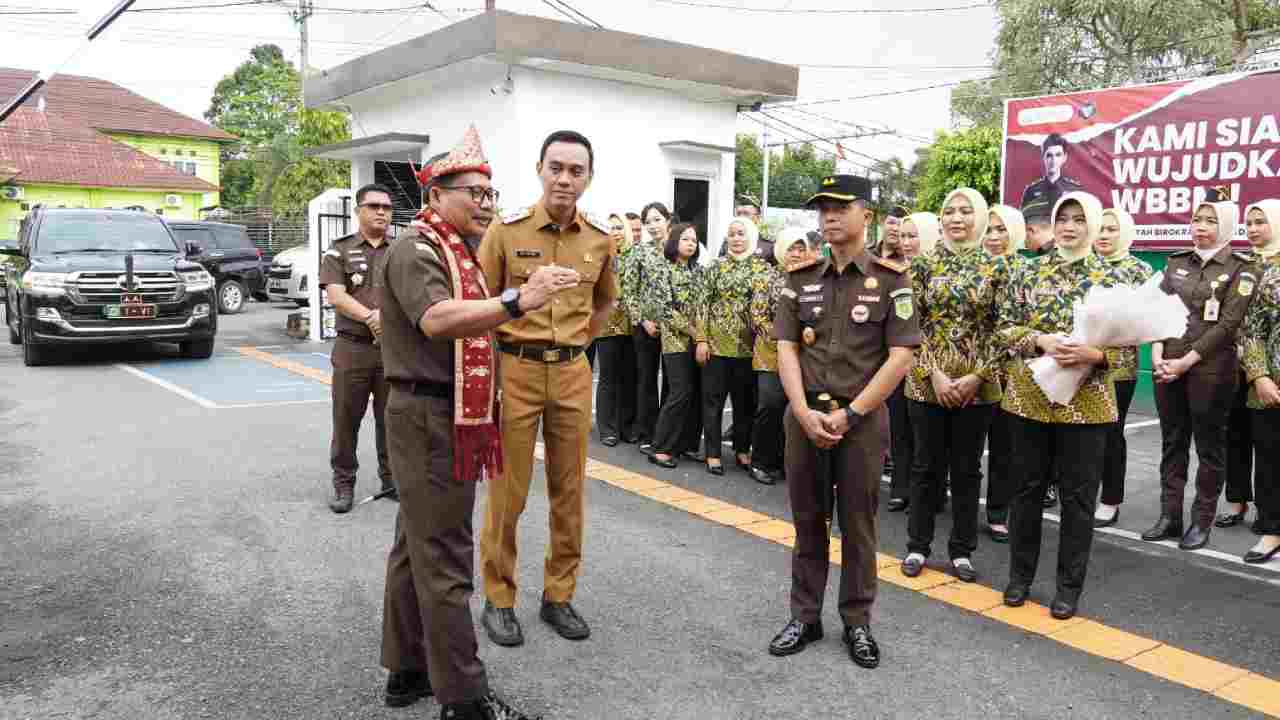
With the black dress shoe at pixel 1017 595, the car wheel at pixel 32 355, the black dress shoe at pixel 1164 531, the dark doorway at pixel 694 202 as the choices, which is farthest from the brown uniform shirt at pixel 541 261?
the dark doorway at pixel 694 202

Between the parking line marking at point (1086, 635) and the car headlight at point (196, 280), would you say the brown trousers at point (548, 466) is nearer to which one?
the parking line marking at point (1086, 635)

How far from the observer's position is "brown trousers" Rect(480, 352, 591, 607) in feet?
14.2

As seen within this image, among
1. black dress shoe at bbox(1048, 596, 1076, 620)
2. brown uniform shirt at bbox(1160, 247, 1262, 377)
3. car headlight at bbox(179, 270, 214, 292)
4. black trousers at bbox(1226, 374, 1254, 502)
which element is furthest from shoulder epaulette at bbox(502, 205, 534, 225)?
car headlight at bbox(179, 270, 214, 292)

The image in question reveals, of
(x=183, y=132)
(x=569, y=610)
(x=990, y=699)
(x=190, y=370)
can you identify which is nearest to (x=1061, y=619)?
(x=990, y=699)

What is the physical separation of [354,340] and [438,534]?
323cm

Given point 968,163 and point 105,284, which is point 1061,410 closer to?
point 105,284

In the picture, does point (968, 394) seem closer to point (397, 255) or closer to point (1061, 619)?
point (1061, 619)

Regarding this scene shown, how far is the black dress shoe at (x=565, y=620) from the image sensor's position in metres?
4.28

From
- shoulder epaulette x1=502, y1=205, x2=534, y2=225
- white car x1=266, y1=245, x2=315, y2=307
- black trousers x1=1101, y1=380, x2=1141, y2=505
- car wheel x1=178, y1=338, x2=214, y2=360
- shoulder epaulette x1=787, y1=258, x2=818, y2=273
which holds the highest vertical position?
shoulder epaulette x1=502, y1=205, x2=534, y2=225

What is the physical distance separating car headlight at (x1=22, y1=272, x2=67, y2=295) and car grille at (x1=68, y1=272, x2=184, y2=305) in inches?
4.1

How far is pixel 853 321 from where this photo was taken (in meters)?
4.19

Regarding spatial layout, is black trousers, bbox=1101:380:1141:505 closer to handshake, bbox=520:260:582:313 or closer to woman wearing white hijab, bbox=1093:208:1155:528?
woman wearing white hijab, bbox=1093:208:1155:528

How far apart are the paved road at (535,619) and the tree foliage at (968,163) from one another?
40.0 ft

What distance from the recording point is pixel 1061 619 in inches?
181
